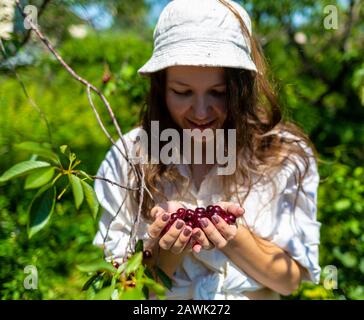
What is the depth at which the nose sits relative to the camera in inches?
59.6

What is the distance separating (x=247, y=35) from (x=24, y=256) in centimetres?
115

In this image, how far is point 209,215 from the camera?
140 centimetres

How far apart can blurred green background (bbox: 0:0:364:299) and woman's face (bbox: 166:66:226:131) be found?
36 centimetres

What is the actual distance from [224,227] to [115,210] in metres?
0.41

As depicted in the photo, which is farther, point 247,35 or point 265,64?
point 265,64

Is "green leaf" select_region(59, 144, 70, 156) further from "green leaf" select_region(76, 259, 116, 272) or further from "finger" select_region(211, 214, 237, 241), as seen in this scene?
"finger" select_region(211, 214, 237, 241)

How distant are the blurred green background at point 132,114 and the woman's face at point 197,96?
1.17ft

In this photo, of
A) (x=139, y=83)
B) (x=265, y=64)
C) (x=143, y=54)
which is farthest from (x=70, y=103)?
(x=265, y=64)

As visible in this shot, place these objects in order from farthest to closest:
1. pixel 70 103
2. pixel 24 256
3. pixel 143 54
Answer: pixel 70 103
pixel 143 54
pixel 24 256

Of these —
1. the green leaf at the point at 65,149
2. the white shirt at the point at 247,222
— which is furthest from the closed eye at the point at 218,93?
the green leaf at the point at 65,149

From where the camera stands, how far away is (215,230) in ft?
4.57

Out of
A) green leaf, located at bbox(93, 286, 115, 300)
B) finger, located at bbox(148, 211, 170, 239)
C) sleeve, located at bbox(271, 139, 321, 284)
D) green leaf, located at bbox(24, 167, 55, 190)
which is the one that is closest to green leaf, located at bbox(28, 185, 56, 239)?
green leaf, located at bbox(24, 167, 55, 190)
